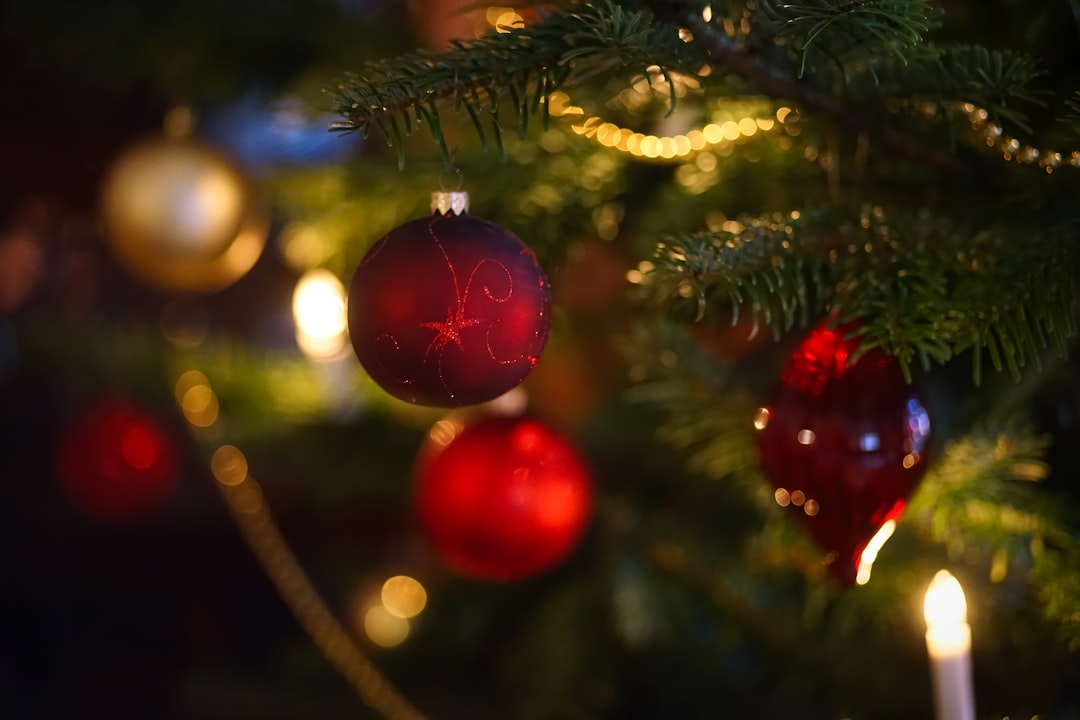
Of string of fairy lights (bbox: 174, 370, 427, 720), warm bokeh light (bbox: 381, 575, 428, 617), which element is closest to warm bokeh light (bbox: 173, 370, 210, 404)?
string of fairy lights (bbox: 174, 370, 427, 720)

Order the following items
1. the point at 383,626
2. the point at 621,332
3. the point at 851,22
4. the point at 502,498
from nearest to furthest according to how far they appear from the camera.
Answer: the point at 851,22
the point at 502,498
the point at 621,332
the point at 383,626

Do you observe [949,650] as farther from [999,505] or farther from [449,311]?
[449,311]

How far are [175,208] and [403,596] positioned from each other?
52 centimetres

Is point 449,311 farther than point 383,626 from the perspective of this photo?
No

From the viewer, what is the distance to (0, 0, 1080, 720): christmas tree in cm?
34

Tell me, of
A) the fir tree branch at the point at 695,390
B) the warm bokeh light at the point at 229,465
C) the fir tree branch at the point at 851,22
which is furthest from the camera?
the warm bokeh light at the point at 229,465

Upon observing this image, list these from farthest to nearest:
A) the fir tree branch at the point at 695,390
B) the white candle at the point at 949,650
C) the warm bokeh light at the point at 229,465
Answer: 1. the warm bokeh light at the point at 229,465
2. the fir tree branch at the point at 695,390
3. the white candle at the point at 949,650

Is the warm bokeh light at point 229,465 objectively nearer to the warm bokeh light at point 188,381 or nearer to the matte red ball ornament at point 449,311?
the warm bokeh light at point 188,381

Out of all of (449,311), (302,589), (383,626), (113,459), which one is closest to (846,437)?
(449,311)

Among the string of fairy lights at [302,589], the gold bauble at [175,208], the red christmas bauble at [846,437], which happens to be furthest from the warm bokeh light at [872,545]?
the gold bauble at [175,208]

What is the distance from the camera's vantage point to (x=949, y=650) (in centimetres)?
40

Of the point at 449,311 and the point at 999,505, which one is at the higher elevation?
the point at 449,311

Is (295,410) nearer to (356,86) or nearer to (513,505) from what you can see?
(513,505)

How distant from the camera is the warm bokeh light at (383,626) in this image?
3.34 ft
